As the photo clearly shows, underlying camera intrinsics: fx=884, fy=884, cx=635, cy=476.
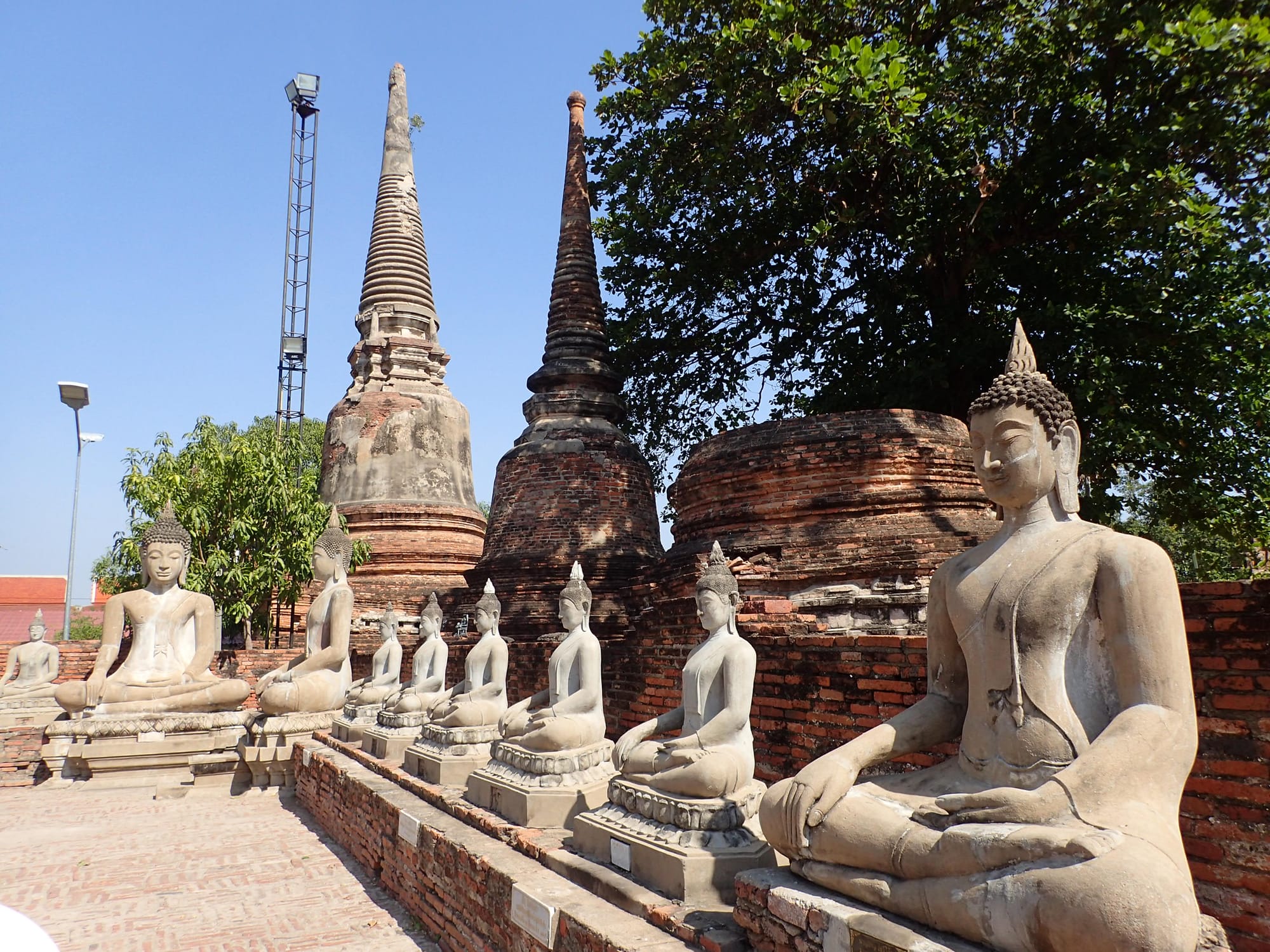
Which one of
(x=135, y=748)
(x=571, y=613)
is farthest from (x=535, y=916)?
(x=135, y=748)

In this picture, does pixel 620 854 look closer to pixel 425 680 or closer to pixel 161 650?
pixel 425 680

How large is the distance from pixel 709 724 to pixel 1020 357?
91.8 inches

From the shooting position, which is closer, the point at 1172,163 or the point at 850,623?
the point at 850,623

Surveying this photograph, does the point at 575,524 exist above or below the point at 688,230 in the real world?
below

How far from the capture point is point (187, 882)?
634 cm

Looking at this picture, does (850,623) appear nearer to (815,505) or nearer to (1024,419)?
(815,505)

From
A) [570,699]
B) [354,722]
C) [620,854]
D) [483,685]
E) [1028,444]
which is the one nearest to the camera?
[1028,444]

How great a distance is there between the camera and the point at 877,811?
122 inches

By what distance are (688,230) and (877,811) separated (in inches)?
480

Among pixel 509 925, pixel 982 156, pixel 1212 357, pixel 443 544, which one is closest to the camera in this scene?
pixel 509 925

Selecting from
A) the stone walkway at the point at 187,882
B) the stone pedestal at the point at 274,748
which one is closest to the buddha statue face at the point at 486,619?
the stone walkway at the point at 187,882

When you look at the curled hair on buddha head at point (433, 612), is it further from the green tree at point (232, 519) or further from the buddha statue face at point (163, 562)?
the green tree at point (232, 519)

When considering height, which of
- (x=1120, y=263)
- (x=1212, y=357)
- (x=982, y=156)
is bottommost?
(x=1212, y=357)

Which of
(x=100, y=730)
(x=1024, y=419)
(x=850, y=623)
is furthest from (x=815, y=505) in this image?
(x=100, y=730)
